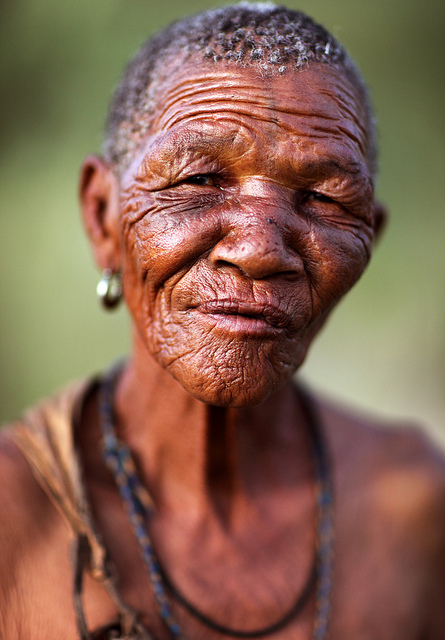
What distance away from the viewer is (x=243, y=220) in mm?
1732

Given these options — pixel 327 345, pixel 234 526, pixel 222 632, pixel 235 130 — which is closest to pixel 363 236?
pixel 235 130

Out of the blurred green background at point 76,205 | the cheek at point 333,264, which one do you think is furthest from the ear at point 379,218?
the blurred green background at point 76,205

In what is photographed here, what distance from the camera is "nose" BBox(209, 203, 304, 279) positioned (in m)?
1.67

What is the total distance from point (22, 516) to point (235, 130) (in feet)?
4.26

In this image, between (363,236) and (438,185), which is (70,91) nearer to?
(438,185)

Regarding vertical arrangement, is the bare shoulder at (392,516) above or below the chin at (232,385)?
below

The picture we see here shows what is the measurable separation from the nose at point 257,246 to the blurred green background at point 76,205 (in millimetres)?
3223

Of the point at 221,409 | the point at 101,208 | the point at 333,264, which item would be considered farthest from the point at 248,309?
the point at 101,208

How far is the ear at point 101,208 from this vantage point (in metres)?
2.21

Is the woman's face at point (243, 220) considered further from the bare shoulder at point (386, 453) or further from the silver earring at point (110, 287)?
the bare shoulder at point (386, 453)

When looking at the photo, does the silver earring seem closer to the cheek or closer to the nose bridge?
the nose bridge

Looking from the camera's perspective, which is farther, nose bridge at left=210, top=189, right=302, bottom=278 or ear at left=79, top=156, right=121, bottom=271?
ear at left=79, top=156, right=121, bottom=271

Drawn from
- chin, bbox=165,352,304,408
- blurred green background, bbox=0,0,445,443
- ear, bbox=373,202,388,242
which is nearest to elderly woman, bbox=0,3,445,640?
chin, bbox=165,352,304,408

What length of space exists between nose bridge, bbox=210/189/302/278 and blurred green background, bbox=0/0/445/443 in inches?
126
